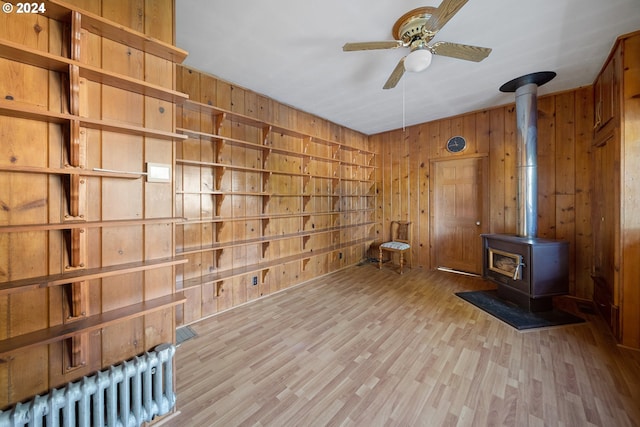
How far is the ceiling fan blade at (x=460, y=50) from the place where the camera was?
5.68ft

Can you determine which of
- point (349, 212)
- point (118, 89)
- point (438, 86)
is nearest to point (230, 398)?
point (118, 89)

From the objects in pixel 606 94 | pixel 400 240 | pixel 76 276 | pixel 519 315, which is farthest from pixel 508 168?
pixel 76 276

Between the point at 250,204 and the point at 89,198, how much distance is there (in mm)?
1875

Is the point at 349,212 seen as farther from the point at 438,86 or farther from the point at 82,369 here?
the point at 82,369

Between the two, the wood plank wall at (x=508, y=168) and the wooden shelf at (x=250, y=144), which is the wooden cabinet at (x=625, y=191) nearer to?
the wood plank wall at (x=508, y=168)

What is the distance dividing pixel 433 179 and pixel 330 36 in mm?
3283

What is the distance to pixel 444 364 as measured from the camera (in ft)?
6.16

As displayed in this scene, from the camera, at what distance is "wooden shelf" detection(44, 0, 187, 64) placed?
109 cm

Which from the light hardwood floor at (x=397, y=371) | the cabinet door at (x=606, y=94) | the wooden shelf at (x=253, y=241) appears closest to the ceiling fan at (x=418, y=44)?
the cabinet door at (x=606, y=94)

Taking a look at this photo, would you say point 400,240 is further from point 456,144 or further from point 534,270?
point 534,270

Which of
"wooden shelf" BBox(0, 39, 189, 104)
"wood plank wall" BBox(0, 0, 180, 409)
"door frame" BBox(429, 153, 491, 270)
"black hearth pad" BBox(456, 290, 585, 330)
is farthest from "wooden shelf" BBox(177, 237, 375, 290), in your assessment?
"black hearth pad" BBox(456, 290, 585, 330)

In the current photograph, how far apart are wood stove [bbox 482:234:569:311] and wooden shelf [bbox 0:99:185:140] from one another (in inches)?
141

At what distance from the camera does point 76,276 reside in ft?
3.62

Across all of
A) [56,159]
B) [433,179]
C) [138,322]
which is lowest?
[138,322]
